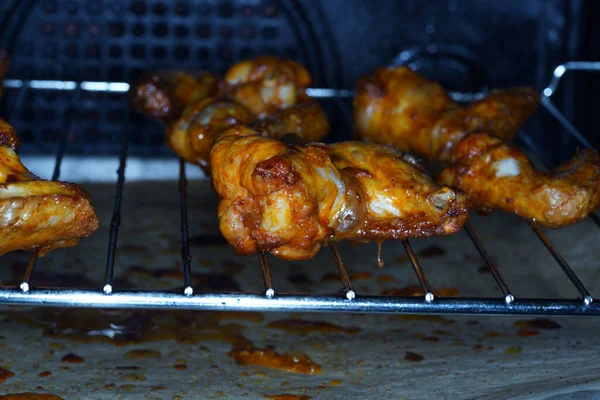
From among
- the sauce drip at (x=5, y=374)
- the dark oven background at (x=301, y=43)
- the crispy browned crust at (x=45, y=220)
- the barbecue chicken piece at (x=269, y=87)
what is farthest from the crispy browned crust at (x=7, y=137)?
the dark oven background at (x=301, y=43)

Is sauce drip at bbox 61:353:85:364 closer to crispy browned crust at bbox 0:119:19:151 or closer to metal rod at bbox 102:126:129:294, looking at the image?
metal rod at bbox 102:126:129:294

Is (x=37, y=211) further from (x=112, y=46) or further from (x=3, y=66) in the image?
(x=112, y=46)

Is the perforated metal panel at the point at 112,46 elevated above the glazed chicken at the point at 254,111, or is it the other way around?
the glazed chicken at the point at 254,111

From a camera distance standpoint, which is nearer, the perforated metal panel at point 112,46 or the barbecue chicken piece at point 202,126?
the barbecue chicken piece at point 202,126

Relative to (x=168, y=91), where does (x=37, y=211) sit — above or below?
above

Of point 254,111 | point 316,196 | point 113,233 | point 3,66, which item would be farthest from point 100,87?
point 316,196

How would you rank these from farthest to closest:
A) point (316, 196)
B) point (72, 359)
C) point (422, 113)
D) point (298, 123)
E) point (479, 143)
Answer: point (422, 113) → point (298, 123) → point (479, 143) → point (72, 359) → point (316, 196)

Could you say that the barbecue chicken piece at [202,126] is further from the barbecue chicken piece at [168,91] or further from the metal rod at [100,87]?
the metal rod at [100,87]
